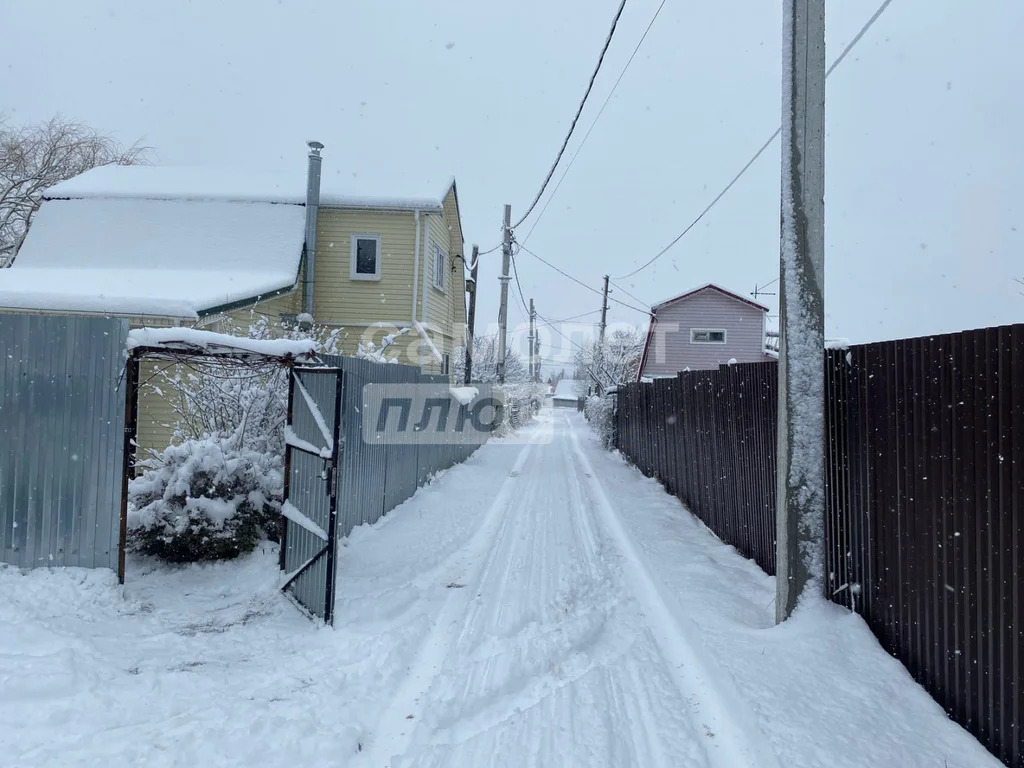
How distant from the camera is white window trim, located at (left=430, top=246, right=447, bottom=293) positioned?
56.0ft

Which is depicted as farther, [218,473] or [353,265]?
[353,265]

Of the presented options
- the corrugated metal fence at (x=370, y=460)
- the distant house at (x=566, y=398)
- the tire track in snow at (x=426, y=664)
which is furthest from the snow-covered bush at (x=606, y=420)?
the distant house at (x=566, y=398)

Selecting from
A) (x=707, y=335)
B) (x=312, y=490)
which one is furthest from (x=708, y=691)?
(x=707, y=335)

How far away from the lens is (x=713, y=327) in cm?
2758

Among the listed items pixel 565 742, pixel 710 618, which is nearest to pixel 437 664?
pixel 565 742

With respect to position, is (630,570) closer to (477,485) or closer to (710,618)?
(710,618)

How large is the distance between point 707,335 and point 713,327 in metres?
0.43

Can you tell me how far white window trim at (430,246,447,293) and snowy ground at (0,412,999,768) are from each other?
37.2ft

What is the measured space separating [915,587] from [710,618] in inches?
67.2

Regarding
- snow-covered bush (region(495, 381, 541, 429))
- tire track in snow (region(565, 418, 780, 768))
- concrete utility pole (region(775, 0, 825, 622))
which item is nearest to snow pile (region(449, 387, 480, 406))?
snow-covered bush (region(495, 381, 541, 429))

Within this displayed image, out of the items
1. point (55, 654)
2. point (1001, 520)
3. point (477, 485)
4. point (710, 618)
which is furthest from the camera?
point (477, 485)

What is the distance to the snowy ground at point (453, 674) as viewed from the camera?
3.27 m

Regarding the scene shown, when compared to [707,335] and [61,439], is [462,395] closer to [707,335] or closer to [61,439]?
[61,439]

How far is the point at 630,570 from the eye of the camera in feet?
21.6
